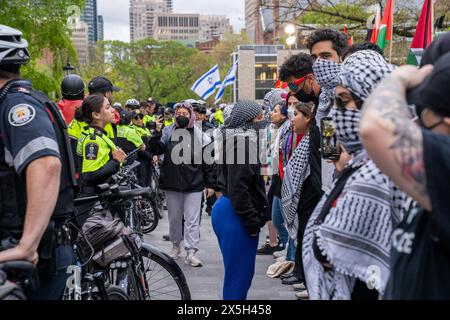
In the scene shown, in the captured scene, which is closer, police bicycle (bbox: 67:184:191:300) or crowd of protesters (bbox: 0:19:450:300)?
crowd of protesters (bbox: 0:19:450:300)

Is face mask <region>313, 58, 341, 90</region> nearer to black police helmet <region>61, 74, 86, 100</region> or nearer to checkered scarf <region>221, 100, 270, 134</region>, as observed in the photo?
checkered scarf <region>221, 100, 270, 134</region>

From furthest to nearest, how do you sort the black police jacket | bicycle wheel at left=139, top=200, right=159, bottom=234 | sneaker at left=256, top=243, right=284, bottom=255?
bicycle wheel at left=139, top=200, right=159, bottom=234 → sneaker at left=256, top=243, right=284, bottom=255 → the black police jacket

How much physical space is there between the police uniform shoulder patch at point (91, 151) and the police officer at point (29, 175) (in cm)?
238

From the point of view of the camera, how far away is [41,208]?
2.91 metres

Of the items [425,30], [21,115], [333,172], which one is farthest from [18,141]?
[425,30]

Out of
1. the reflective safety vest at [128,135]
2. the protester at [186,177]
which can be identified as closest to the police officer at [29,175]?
the protester at [186,177]

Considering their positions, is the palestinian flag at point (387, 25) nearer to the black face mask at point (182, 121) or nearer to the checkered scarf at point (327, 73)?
the black face mask at point (182, 121)

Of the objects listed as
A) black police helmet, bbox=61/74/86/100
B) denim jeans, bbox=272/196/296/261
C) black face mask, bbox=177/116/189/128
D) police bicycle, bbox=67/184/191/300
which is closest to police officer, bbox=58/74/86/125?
black police helmet, bbox=61/74/86/100

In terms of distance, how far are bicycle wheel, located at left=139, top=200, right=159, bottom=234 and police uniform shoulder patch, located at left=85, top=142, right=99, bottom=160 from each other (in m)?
4.39

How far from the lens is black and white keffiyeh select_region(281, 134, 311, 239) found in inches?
220

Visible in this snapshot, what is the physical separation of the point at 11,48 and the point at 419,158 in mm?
2111

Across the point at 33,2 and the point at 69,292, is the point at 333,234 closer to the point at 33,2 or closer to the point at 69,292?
the point at 69,292

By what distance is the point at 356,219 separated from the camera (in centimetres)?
273

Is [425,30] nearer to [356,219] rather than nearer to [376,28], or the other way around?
[376,28]
